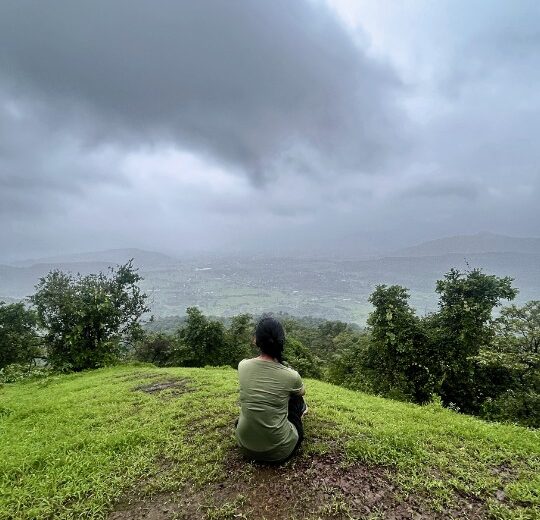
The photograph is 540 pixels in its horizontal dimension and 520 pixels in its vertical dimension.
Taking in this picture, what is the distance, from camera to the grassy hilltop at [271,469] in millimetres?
4508

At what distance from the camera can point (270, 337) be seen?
4961 mm

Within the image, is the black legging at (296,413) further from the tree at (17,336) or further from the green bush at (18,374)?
the tree at (17,336)

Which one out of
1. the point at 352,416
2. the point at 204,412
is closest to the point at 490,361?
the point at 352,416

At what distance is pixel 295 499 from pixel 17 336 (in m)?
29.7

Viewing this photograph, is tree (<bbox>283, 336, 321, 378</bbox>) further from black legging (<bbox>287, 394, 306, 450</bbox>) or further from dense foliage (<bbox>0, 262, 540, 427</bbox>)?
black legging (<bbox>287, 394, 306, 450</bbox>)

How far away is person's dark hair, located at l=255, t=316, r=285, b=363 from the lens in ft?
16.3

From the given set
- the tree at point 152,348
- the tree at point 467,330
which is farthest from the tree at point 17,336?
the tree at point 467,330

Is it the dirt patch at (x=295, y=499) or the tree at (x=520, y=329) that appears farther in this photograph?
the tree at (x=520, y=329)

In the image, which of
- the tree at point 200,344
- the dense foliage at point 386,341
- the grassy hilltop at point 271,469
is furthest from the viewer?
the tree at point 200,344

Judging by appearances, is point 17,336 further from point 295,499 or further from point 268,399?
point 295,499

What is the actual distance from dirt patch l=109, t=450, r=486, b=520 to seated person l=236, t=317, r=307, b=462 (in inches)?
14.0

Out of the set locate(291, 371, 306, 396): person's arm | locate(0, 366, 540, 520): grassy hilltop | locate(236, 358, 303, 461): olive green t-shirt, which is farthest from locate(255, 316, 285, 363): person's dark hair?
locate(0, 366, 540, 520): grassy hilltop

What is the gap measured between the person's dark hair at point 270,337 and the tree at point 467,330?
1602 cm

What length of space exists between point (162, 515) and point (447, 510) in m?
3.71
